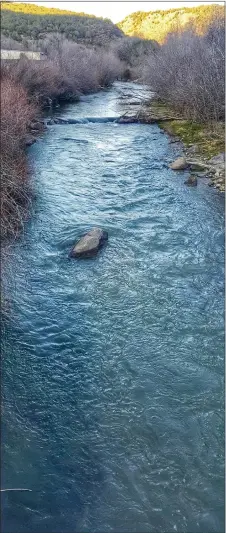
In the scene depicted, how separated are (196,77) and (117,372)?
15.7m

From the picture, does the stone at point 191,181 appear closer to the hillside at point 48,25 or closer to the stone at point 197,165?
the stone at point 197,165

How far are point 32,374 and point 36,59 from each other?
20166mm

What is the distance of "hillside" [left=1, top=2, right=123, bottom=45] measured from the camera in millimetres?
29031

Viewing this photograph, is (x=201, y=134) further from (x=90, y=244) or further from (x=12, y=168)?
(x=90, y=244)

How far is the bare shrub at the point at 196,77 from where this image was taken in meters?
17.0

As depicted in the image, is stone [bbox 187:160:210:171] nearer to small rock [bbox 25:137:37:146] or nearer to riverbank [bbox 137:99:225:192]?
riverbank [bbox 137:99:225:192]

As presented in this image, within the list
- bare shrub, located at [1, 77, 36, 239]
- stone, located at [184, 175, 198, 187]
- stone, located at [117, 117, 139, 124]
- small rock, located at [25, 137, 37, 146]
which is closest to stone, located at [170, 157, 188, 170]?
stone, located at [184, 175, 198, 187]

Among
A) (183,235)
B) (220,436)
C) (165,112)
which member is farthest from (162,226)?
(165,112)

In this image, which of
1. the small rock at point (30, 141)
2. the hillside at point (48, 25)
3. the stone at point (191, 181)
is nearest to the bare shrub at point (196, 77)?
the stone at point (191, 181)

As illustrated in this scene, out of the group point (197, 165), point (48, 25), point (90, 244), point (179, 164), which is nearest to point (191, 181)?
point (179, 164)

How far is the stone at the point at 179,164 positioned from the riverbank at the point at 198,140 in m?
0.27

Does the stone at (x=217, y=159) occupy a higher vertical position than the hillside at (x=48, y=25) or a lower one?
lower

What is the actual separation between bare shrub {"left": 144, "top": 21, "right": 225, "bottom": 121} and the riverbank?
1.70 ft

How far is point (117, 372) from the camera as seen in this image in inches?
243
